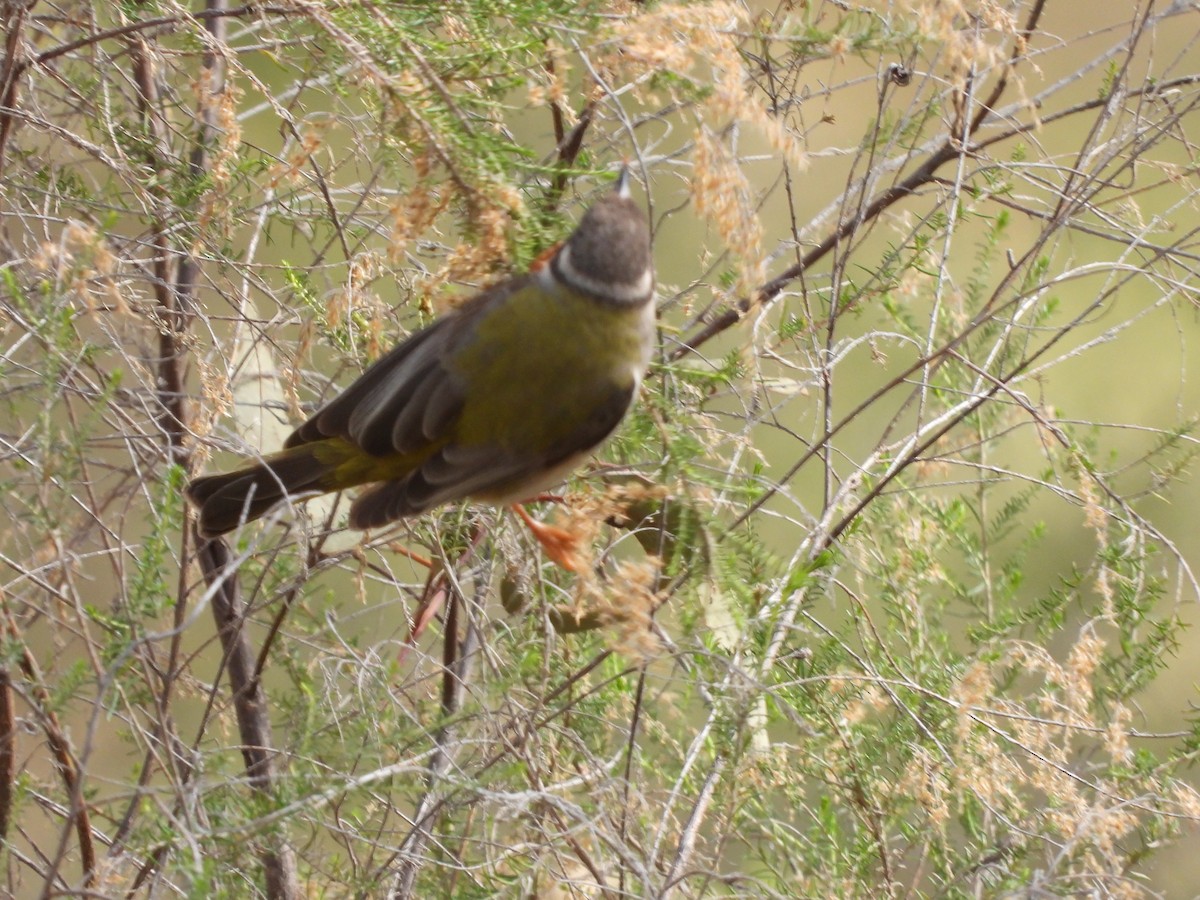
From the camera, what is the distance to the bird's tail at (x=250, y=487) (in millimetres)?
1471

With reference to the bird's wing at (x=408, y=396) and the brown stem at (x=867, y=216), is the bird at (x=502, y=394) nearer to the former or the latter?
the bird's wing at (x=408, y=396)

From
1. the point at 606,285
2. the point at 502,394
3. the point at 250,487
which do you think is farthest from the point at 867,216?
the point at 250,487

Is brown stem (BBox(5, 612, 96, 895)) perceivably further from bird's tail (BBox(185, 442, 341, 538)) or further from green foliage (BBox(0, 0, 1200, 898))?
bird's tail (BBox(185, 442, 341, 538))

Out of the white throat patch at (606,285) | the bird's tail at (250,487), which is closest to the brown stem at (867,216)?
the white throat patch at (606,285)

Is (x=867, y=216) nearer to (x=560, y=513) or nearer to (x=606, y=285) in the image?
(x=606, y=285)

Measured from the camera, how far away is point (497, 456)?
144 cm

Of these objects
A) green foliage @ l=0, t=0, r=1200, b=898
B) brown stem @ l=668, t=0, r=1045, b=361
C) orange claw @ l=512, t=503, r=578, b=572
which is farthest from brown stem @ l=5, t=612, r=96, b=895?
brown stem @ l=668, t=0, r=1045, b=361

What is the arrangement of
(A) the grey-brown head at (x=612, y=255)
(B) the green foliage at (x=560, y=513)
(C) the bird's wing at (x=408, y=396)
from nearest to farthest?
(B) the green foliage at (x=560, y=513) → (A) the grey-brown head at (x=612, y=255) → (C) the bird's wing at (x=408, y=396)

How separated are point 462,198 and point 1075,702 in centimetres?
97

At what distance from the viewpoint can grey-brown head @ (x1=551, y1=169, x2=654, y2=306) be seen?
134 centimetres

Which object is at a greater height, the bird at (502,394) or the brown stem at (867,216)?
the brown stem at (867,216)

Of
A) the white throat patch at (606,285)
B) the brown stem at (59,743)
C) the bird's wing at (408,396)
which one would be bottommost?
the brown stem at (59,743)

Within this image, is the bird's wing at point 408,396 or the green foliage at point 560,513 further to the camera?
the bird's wing at point 408,396

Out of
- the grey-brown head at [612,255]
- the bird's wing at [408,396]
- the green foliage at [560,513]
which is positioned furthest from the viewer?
the bird's wing at [408,396]
